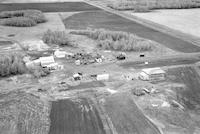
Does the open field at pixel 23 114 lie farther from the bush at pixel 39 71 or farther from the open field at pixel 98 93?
the bush at pixel 39 71

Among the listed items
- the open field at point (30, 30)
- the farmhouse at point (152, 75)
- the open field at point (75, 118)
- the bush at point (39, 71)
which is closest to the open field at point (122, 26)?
the open field at point (30, 30)

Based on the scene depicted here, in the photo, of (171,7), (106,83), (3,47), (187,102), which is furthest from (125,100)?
(171,7)

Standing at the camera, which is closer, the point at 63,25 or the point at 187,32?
the point at 187,32

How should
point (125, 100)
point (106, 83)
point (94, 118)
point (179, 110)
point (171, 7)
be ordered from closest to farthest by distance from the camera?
point (94, 118) < point (179, 110) < point (125, 100) < point (106, 83) < point (171, 7)

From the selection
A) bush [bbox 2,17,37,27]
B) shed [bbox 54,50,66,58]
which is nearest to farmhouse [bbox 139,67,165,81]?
shed [bbox 54,50,66,58]

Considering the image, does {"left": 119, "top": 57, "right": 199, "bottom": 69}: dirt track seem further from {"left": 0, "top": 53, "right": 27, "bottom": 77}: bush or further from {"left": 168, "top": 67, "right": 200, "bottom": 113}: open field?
{"left": 0, "top": 53, "right": 27, "bottom": 77}: bush

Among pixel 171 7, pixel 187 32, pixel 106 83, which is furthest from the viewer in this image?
pixel 171 7

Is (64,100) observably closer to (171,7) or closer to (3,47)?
(3,47)
